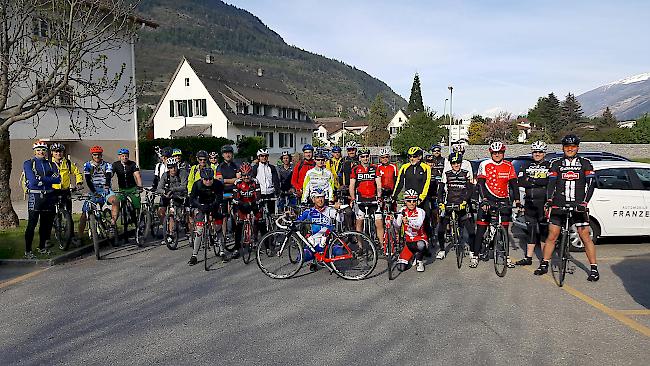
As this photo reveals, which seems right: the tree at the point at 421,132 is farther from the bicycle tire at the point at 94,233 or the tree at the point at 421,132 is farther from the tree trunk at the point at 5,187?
the bicycle tire at the point at 94,233

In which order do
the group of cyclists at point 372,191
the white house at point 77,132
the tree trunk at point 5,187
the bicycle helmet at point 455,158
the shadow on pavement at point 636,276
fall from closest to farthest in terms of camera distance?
the shadow on pavement at point 636,276 < the group of cyclists at point 372,191 < the bicycle helmet at point 455,158 < the tree trunk at point 5,187 < the white house at point 77,132

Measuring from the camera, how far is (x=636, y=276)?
7.54 metres

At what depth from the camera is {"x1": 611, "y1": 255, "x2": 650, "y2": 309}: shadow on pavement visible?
6.57m

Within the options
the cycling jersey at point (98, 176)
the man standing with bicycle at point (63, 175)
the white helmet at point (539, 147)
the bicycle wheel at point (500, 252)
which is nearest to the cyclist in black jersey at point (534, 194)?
the white helmet at point (539, 147)

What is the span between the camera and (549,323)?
5.55 m

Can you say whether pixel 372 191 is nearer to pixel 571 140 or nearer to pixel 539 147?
pixel 539 147

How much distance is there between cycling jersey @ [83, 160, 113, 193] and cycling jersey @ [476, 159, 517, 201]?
704 centimetres

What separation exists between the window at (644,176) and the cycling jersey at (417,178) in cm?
447

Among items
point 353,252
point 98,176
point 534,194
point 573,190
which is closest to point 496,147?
point 534,194

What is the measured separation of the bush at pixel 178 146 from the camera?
128 ft

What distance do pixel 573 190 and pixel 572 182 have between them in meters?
0.12

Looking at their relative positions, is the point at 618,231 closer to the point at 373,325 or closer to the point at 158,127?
the point at 373,325

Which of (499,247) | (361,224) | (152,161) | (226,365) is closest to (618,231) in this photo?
(499,247)

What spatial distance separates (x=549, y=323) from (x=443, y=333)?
1.31 metres
